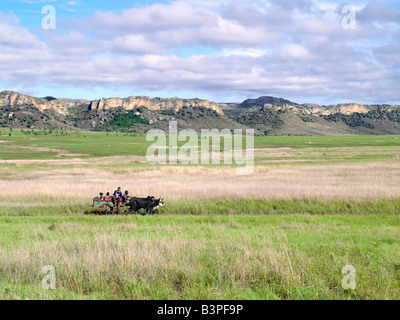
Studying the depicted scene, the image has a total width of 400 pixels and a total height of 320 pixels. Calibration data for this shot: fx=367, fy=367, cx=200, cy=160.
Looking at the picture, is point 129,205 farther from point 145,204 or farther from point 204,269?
point 204,269

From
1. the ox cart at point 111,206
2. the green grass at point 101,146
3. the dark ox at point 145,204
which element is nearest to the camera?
the dark ox at point 145,204

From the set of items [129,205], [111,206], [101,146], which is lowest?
[111,206]

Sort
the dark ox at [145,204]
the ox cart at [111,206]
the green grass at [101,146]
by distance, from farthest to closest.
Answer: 1. the green grass at [101,146]
2. the ox cart at [111,206]
3. the dark ox at [145,204]

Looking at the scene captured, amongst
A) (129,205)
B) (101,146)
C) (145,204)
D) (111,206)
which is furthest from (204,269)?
(101,146)

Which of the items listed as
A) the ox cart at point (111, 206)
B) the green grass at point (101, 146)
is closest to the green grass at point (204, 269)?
the ox cart at point (111, 206)

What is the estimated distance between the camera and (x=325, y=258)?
→ 31.2 feet

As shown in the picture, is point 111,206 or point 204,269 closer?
point 204,269

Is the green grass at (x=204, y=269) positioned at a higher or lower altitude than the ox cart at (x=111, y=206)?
higher

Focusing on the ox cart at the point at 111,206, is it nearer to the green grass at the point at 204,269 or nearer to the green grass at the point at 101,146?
the green grass at the point at 204,269

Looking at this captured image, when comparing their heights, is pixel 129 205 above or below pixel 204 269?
below

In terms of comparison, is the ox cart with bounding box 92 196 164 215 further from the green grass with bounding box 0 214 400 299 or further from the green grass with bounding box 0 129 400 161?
the green grass with bounding box 0 129 400 161

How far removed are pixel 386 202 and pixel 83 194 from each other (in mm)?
18406

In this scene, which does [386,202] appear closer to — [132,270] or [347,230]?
[347,230]

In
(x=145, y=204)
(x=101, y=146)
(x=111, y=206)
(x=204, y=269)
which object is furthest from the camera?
(x=101, y=146)
